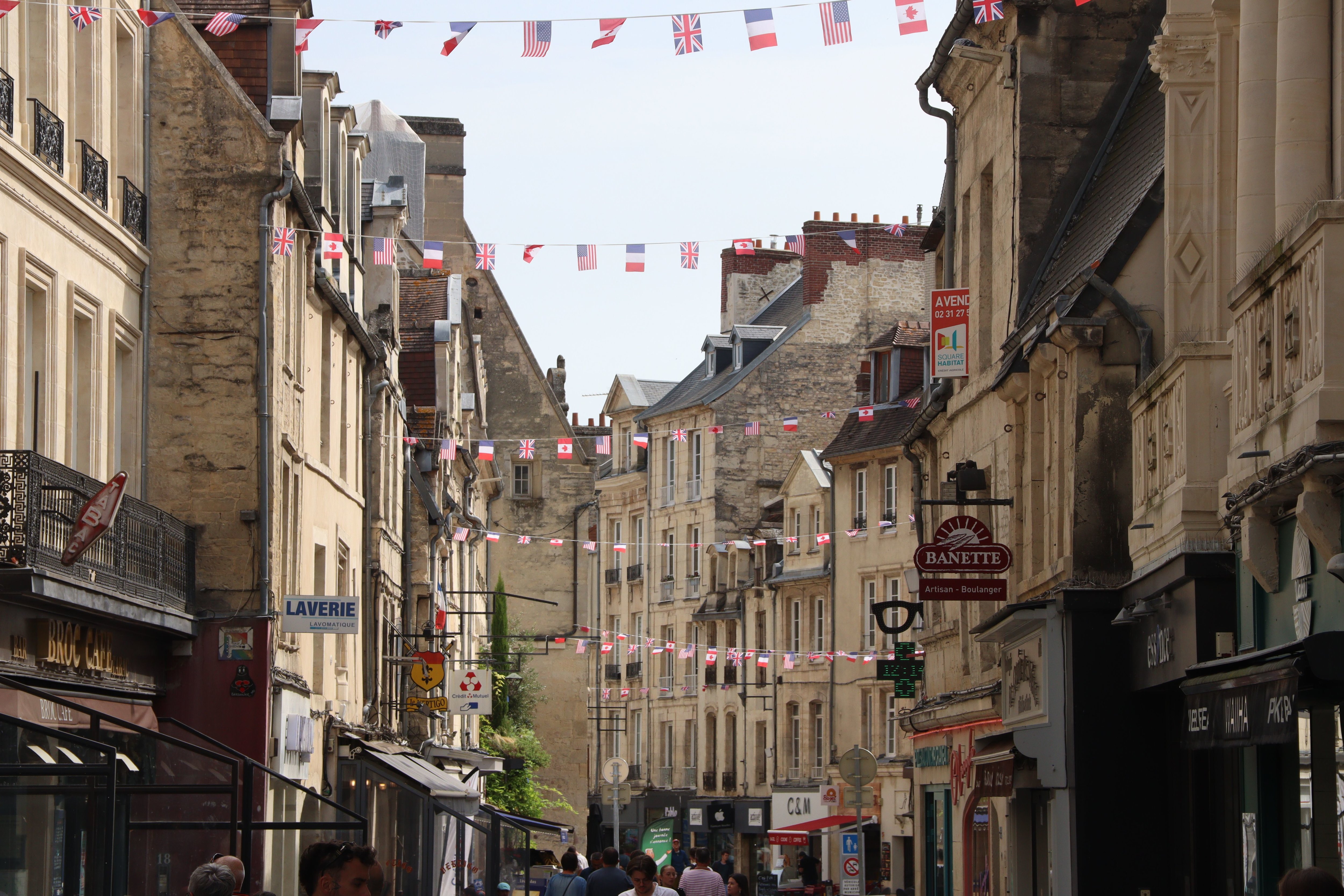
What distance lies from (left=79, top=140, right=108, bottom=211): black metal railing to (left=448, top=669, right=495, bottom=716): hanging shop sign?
48.1ft

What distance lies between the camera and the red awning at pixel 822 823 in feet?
118

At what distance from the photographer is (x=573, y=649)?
174 feet

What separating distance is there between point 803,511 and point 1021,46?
3029 centimetres

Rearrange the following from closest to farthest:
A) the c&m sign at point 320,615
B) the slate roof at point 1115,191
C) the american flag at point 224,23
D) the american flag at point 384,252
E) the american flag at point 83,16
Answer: the american flag at point 83,16 → the slate roof at point 1115,191 → the american flag at point 224,23 → the c&m sign at point 320,615 → the american flag at point 384,252

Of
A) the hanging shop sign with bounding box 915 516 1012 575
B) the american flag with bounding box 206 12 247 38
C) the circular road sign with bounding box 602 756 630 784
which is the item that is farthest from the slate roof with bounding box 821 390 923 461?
the american flag with bounding box 206 12 247 38

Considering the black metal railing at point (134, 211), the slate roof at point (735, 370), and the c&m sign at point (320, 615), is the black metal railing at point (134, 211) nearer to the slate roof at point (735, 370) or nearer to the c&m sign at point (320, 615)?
the c&m sign at point (320, 615)

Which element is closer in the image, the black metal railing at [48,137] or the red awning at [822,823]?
the black metal railing at [48,137]

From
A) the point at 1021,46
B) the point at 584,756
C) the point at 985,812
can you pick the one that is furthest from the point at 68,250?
the point at 584,756

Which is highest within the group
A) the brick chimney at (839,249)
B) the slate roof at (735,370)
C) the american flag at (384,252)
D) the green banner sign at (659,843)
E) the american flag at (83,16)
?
the brick chimney at (839,249)

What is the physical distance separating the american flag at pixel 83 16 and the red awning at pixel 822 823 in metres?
23.4

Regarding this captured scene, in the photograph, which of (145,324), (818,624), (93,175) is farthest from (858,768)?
(818,624)

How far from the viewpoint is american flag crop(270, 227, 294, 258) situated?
19.3 meters

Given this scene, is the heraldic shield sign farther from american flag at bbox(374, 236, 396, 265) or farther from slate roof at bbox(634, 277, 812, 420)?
slate roof at bbox(634, 277, 812, 420)

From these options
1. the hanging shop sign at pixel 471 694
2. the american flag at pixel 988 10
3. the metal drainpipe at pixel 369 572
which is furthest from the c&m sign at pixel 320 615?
the hanging shop sign at pixel 471 694
